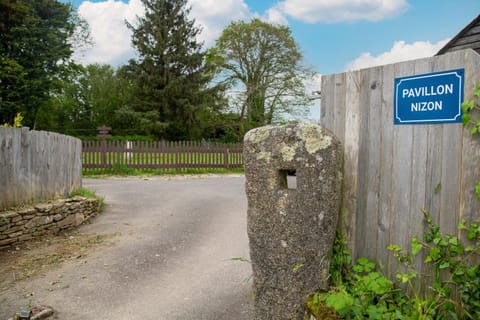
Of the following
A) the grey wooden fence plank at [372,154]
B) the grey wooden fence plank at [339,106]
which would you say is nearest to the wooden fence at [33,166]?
the grey wooden fence plank at [339,106]

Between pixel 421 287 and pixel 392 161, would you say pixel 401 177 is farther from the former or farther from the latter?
pixel 421 287

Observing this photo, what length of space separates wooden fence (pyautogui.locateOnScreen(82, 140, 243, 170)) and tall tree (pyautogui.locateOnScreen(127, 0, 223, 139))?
11432mm

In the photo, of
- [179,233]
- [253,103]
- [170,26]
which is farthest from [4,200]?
[170,26]

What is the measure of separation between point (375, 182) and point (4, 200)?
6145 millimetres

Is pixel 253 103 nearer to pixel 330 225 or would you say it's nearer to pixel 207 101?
pixel 207 101

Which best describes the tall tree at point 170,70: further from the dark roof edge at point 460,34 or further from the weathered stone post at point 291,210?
the weathered stone post at point 291,210

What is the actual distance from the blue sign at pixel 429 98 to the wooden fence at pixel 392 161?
4cm

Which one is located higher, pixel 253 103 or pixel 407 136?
pixel 253 103

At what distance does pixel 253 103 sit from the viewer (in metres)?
28.6

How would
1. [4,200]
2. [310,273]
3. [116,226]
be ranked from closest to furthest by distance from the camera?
[310,273] < [4,200] < [116,226]

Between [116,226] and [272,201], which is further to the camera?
[116,226]

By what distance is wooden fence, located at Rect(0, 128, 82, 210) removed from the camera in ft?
20.9

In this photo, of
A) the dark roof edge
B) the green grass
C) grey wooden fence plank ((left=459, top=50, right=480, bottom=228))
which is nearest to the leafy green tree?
the green grass

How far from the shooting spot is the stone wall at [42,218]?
6066 millimetres
